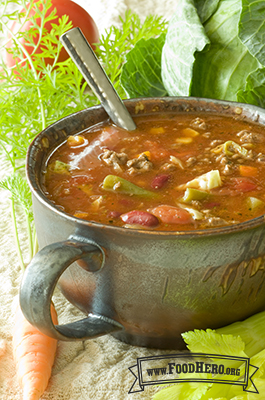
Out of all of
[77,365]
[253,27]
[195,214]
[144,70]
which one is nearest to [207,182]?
[195,214]

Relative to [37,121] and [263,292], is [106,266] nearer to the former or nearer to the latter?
[263,292]

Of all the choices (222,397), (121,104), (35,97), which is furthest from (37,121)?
(222,397)

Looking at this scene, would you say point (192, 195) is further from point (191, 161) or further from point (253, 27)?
point (253, 27)

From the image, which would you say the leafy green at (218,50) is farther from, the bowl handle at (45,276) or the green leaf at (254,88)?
the bowl handle at (45,276)

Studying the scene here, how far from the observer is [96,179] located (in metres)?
1.95

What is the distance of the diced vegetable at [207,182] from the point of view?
6.03 ft

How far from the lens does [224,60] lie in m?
2.81

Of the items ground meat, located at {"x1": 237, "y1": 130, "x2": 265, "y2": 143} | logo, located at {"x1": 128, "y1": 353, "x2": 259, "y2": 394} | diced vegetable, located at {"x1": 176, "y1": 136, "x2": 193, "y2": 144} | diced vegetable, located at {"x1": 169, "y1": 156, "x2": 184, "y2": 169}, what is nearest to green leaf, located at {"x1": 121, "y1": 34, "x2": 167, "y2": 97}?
diced vegetable, located at {"x1": 176, "y1": 136, "x2": 193, "y2": 144}

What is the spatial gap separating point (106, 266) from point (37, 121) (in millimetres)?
1538

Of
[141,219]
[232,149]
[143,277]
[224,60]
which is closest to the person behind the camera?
[143,277]

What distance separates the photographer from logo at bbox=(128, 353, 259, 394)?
1547 mm

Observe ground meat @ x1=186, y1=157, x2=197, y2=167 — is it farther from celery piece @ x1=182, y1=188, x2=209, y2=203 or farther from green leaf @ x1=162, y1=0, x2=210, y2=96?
green leaf @ x1=162, y1=0, x2=210, y2=96

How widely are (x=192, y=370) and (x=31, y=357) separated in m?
0.56

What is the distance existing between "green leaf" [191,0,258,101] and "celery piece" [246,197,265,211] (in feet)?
4.03
